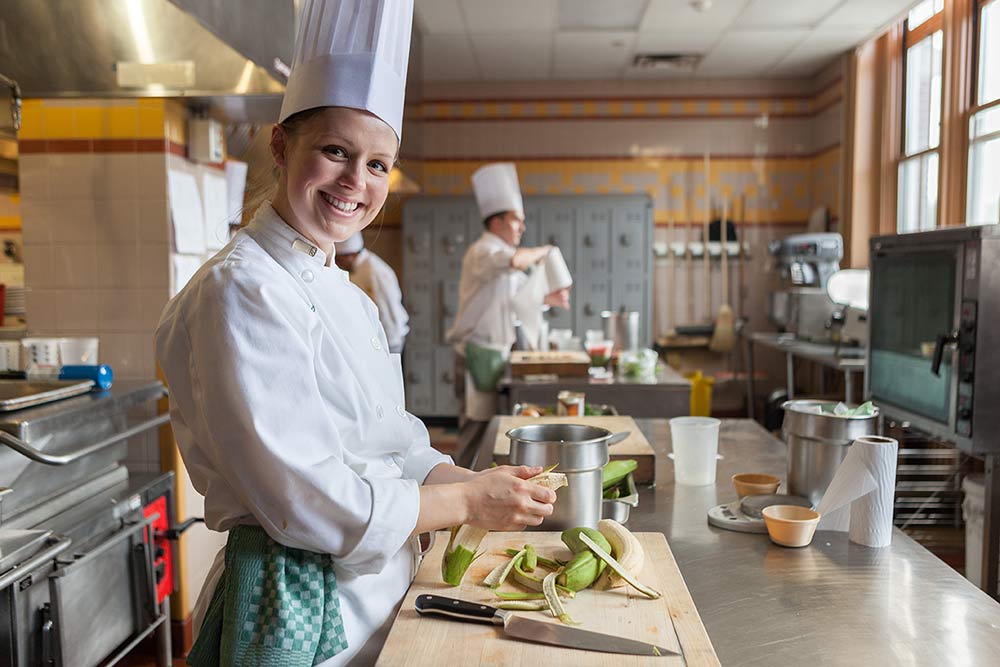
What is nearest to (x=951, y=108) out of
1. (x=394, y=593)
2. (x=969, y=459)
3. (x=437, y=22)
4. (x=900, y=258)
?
(x=900, y=258)

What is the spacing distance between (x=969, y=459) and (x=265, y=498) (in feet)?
13.0

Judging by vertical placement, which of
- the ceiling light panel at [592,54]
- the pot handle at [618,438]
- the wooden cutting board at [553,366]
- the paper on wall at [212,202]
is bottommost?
the wooden cutting board at [553,366]

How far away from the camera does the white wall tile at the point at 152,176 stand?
3.08m

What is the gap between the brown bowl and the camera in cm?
177

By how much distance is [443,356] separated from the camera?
7.49m

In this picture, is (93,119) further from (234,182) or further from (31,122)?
(234,182)

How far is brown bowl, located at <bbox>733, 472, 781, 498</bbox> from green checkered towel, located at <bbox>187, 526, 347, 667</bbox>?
100 centimetres

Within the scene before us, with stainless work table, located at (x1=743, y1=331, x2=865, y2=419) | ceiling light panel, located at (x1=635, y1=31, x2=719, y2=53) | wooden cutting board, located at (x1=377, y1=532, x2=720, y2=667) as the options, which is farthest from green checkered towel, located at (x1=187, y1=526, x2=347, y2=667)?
ceiling light panel, located at (x1=635, y1=31, x2=719, y2=53)

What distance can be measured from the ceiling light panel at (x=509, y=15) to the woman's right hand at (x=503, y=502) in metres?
4.77

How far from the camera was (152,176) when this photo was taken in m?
3.08

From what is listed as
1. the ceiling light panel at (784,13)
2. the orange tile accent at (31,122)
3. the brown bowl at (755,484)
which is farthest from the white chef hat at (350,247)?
the brown bowl at (755,484)

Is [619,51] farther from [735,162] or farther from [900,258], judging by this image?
[900,258]

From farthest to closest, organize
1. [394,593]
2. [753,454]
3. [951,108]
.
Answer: [951,108]
[753,454]
[394,593]

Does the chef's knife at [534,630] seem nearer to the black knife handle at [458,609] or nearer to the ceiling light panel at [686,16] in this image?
the black knife handle at [458,609]
